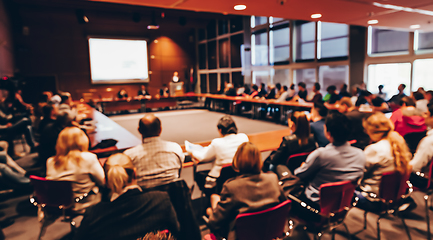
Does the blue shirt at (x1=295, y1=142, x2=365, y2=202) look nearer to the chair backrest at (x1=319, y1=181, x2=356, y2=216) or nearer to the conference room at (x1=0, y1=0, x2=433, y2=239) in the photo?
the chair backrest at (x1=319, y1=181, x2=356, y2=216)

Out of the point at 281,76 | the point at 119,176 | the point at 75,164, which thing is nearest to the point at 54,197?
the point at 75,164

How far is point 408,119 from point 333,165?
93.6 inches

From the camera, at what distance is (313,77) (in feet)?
34.8

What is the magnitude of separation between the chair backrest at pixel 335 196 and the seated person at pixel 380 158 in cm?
39

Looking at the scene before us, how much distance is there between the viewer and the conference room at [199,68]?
11.1 ft

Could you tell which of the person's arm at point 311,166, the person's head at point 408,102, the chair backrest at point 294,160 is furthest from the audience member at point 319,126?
the person's head at point 408,102

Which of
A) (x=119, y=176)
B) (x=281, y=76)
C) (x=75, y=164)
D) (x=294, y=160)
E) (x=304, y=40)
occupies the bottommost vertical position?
(x=294, y=160)

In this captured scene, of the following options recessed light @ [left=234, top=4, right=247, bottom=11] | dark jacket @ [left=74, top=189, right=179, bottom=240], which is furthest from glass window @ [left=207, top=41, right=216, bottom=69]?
dark jacket @ [left=74, top=189, right=179, bottom=240]

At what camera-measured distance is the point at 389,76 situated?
838 centimetres

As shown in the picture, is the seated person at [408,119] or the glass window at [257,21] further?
the glass window at [257,21]

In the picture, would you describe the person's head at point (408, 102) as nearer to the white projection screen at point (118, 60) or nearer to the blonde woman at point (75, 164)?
the blonde woman at point (75, 164)

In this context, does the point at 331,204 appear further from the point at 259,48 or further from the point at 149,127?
the point at 259,48

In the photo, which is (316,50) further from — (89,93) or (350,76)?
(89,93)

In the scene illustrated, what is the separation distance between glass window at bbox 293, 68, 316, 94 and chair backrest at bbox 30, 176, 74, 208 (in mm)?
10048
